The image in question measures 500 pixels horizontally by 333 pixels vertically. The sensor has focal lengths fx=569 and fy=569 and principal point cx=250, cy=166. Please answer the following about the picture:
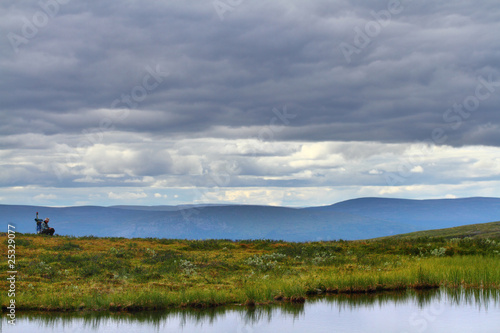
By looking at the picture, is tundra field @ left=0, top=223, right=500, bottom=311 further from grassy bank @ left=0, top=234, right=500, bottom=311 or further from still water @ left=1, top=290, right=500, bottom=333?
still water @ left=1, top=290, right=500, bottom=333

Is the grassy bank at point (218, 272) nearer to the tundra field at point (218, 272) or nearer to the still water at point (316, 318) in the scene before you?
the tundra field at point (218, 272)

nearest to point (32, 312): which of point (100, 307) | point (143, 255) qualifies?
point (100, 307)

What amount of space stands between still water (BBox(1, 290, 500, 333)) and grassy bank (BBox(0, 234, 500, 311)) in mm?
1257

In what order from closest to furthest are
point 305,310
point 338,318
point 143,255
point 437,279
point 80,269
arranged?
point 338,318 → point 305,310 → point 437,279 → point 80,269 → point 143,255

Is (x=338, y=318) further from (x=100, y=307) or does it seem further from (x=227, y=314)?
(x=100, y=307)

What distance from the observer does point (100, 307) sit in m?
29.9

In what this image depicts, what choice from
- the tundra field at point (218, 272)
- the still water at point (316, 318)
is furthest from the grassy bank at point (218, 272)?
the still water at point (316, 318)

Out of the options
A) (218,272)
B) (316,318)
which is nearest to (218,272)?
(218,272)

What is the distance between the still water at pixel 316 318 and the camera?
25791 millimetres

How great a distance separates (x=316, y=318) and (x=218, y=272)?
44.8 ft

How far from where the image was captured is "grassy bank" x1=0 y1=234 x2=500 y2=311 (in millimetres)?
30953

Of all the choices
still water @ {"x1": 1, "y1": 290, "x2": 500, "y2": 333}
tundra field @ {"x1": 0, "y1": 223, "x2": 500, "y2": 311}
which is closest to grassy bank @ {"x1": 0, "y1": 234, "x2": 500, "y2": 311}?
tundra field @ {"x1": 0, "y1": 223, "x2": 500, "y2": 311}

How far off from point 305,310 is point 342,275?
736 cm

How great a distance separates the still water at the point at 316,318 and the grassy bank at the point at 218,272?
1.26m
